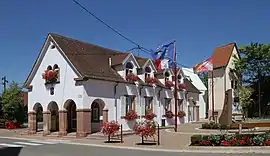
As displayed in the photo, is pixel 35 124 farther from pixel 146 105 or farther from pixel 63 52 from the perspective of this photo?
pixel 146 105

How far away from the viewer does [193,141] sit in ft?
62.6

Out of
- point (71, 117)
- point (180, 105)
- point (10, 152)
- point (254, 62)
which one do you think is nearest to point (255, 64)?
point (254, 62)

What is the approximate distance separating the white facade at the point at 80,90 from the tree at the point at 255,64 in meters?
22.1

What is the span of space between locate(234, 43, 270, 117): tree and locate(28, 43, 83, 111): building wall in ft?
102

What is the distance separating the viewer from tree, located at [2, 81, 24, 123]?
4284 centimetres

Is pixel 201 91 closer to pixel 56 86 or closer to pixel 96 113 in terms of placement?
pixel 96 113

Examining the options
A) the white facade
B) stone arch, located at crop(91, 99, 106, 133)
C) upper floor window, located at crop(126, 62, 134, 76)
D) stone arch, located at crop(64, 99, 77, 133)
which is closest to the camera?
the white facade

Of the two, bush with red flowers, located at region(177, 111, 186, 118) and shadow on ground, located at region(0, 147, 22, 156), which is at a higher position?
bush with red flowers, located at region(177, 111, 186, 118)

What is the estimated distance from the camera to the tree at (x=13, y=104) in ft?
141

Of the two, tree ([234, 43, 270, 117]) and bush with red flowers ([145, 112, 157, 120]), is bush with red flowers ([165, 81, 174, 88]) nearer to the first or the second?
bush with red flowers ([145, 112, 157, 120])

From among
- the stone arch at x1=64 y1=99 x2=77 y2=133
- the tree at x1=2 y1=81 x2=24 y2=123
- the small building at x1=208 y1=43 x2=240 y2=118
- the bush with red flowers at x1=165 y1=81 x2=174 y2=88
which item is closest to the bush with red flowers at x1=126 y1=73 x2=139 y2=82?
the stone arch at x1=64 y1=99 x2=77 y2=133

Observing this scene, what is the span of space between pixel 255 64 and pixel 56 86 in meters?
33.0

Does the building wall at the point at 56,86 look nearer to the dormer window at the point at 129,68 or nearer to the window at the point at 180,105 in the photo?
the dormer window at the point at 129,68

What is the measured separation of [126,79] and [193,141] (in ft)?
45.7
